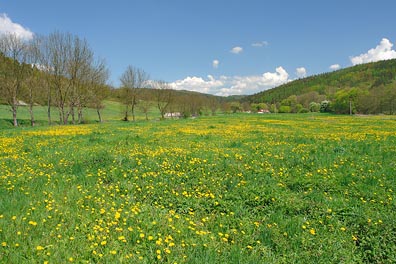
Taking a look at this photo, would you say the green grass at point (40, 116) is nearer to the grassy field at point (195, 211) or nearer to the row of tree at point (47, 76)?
the row of tree at point (47, 76)

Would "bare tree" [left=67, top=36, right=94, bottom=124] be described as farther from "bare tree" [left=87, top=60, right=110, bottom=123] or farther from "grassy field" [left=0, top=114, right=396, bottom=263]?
"grassy field" [left=0, top=114, right=396, bottom=263]

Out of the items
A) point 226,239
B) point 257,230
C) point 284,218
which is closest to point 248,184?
point 284,218

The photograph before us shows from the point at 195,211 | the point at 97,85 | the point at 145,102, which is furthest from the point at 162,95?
the point at 195,211

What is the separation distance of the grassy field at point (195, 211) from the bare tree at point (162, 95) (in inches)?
2354

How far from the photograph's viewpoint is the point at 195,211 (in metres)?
5.03

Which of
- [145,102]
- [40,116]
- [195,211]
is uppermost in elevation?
[145,102]

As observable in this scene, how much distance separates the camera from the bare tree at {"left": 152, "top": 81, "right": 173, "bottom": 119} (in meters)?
67.2

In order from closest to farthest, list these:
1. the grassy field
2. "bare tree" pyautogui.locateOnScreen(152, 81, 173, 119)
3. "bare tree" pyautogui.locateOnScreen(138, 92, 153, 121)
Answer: the grassy field
"bare tree" pyautogui.locateOnScreen(138, 92, 153, 121)
"bare tree" pyautogui.locateOnScreen(152, 81, 173, 119)

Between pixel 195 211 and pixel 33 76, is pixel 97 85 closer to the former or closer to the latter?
pixel 33 76

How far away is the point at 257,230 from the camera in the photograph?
14.3 ft

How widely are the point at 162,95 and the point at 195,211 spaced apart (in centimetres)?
6458

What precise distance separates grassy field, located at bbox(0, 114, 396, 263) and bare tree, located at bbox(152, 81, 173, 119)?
59801 millimetres

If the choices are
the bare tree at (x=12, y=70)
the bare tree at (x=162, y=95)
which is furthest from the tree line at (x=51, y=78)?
the bare tree at (x=162, y=95)

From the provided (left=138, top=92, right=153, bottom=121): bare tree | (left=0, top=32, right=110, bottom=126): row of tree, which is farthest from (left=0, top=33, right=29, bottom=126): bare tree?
(left=138, top=92, right=153, bottom=121): bare tree
